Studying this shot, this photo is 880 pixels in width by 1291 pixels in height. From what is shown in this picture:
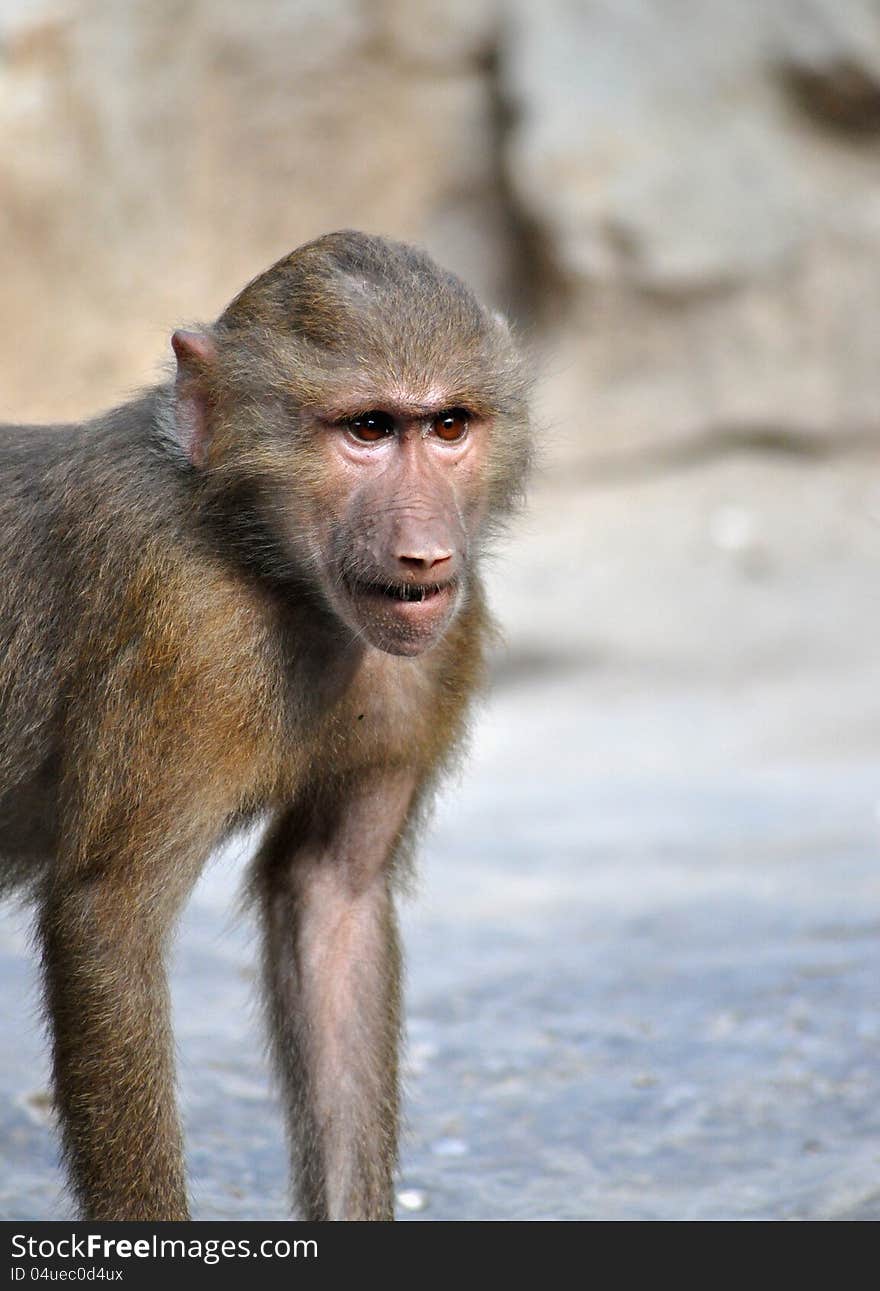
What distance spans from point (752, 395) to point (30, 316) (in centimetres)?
Result: 485

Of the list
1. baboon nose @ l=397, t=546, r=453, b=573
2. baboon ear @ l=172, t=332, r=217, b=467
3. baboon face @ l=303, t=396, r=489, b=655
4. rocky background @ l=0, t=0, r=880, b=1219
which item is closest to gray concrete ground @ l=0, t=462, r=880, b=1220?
rocky background @ l=0, t=0, r=880, b=1219

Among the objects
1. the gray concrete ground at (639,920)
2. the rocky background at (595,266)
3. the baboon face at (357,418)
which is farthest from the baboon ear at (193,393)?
the rocky background at (595,266)

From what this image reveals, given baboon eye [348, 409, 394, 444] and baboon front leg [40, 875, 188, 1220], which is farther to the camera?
baboon eye [348, 409, 394, 444]

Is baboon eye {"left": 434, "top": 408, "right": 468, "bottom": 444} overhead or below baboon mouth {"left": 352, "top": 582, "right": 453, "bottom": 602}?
overhead

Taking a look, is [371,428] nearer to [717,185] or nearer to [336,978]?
[336,978]

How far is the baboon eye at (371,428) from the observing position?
4336mm

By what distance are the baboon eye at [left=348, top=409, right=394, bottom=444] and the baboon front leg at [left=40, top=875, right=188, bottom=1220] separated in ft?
3.70

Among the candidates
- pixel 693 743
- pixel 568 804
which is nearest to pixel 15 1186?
pixel 568 804

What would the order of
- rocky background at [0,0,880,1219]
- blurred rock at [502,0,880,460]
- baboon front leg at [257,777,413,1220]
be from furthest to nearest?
Result: blurred rock at [502,0,880,460] < rocky background at [0,0,880,1219] < baboon front leg at [257,777,413,1220]

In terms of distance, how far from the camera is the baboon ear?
14.5 ft

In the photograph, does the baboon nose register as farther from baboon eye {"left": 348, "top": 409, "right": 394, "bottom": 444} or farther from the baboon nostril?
baboon eye {"left": 348, "top": 409, "right": 394, "bottom": 444}

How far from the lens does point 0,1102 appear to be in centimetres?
607

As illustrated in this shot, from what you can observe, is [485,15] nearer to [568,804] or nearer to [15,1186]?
[568,804]

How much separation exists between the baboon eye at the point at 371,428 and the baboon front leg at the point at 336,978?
97cm
